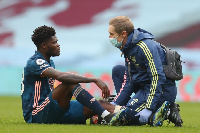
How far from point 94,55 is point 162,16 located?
4233mm

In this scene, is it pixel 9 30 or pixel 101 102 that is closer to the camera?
pixel 101 102

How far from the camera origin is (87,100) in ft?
16.6

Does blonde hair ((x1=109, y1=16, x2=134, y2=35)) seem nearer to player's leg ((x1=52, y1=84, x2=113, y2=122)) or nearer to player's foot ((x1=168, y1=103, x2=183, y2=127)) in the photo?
player's leg ((x1=52, y1=84, x2=113, y2=122))

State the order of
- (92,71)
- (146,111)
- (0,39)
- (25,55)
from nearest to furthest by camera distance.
A: (146,111), (92,71), (25,55), (0,39)

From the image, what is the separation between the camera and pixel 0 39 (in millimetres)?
23016

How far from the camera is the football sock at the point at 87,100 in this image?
501 cm

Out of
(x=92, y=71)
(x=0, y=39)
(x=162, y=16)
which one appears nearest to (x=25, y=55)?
(x=0, y=39)

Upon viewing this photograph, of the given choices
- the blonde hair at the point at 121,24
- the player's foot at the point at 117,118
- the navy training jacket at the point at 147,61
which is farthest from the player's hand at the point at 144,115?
the blonde hair at the point at 121,24

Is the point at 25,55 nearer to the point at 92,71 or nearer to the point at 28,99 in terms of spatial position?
the point at 92,71

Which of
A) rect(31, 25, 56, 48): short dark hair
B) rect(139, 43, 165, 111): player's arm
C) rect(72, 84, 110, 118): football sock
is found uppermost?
rect(31, 25, 56, 48): short dark hair

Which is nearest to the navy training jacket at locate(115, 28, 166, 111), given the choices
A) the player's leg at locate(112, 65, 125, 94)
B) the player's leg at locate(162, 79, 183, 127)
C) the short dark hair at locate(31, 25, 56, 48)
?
the player's leg at locate(162, 79, 183, 127)

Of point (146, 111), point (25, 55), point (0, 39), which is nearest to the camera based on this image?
point (146, 111)

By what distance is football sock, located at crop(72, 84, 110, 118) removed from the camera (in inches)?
197

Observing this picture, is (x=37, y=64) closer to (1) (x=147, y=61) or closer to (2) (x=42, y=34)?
(2) (x=42, y=34)
